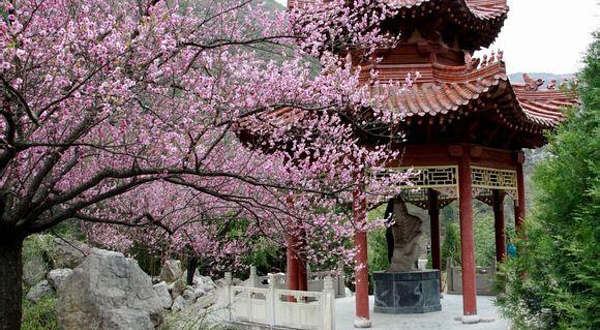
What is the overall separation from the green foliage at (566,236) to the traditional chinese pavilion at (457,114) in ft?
11.2

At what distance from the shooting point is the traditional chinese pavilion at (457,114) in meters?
8.48

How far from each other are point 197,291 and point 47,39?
14.7m

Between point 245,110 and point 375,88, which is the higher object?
point 375,88

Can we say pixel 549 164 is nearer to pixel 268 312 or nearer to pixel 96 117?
pixel 96 117

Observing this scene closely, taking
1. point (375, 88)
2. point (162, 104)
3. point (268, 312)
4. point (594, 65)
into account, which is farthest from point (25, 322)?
point (594, 65)

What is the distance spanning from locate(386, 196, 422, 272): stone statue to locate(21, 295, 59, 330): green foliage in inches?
229

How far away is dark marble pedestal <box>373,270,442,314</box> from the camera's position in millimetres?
10344

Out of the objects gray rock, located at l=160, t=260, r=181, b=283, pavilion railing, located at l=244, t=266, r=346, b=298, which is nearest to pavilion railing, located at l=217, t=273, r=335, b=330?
pavilion railing, located at l=244, t=266, r=346, b=298

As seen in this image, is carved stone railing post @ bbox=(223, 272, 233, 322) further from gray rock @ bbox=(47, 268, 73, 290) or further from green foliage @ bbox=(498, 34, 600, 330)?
green foliage @ bbox=(498, 34, 600, 330)

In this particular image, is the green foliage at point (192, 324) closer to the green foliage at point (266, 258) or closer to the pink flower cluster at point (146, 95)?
the pink flower cluster at point (146, 95)

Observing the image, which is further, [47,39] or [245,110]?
[245,110]

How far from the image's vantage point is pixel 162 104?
649 centimetres

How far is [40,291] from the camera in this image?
43.7 feet

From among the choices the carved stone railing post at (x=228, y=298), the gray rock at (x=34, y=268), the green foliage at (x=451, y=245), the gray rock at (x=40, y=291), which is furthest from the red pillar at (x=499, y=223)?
the gray rock at (x=34, y=268)
